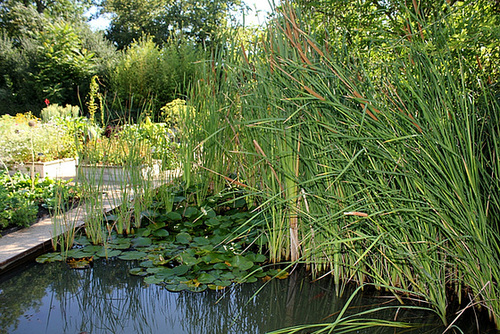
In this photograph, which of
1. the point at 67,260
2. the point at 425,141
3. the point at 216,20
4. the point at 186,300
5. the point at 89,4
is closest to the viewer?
the point at 425,141

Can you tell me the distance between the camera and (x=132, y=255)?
2.67m

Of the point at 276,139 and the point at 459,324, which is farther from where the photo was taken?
the point at 276,139

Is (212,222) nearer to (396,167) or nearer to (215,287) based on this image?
(215,287)

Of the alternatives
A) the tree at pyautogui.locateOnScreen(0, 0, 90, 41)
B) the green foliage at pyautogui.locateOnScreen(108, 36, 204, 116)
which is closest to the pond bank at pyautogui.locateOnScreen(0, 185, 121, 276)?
the green foliage at pyautogui.locateOnScreen(108, 36, 204, 116)

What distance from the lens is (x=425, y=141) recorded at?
157 cm

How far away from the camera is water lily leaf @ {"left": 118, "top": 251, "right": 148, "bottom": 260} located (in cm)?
262

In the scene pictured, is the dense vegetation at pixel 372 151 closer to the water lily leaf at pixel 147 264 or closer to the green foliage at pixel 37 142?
the water lily leaf at pixel 147 264

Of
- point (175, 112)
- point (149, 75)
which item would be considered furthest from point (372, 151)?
point (149, 75)

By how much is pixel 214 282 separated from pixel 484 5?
3.04m

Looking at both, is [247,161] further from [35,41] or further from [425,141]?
[35,41]

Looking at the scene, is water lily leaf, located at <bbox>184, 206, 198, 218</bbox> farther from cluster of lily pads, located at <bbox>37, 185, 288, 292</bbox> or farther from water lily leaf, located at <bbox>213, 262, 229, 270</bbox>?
water lily leaf, located at <bbox>213, 262, 229, 270</bbox>

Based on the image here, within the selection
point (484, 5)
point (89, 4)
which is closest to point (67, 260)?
point (484, 5)

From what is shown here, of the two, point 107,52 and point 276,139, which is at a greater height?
point 107,52

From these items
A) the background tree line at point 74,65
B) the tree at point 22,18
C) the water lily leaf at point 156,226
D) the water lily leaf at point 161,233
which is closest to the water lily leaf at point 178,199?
the water lily leaf at point 156,226
